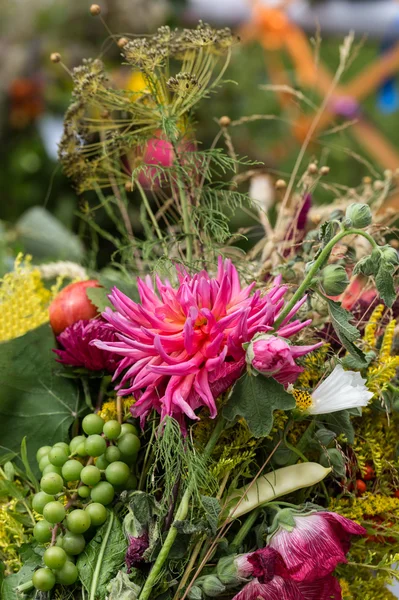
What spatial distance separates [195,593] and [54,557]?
11cm

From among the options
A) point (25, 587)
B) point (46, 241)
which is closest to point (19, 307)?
point (25, 587)

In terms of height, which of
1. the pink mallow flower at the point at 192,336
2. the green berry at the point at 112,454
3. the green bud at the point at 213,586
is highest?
the pink mallow flower at the point at 192,336

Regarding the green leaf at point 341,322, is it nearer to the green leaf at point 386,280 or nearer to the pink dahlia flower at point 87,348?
the green leaf at point 386,280

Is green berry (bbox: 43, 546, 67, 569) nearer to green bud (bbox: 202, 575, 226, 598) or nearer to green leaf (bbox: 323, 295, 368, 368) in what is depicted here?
green bud (bbox: 202, 575, 226, 598)

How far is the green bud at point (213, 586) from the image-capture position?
1.72 feet

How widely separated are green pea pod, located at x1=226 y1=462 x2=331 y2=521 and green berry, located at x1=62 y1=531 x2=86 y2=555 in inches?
4.8

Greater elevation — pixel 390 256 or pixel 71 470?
pixel 390 256

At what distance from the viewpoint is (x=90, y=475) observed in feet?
1.90

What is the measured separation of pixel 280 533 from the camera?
536 mm

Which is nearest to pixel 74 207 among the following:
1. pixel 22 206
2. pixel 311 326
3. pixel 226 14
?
pixel 22 206

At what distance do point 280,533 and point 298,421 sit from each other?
0.10 metres

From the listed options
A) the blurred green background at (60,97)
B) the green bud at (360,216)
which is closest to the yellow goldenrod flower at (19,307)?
the green bud at (360,216)

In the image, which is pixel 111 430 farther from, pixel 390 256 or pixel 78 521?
pixel 390 256

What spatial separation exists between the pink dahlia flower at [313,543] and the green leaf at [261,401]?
0.08 meters
